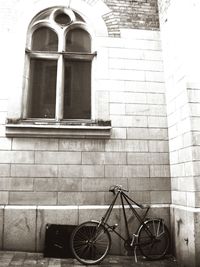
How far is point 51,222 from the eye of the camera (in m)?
5.33

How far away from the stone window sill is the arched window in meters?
0.31

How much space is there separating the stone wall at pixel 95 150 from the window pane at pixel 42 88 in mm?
373

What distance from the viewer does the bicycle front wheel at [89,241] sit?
485 centimetres

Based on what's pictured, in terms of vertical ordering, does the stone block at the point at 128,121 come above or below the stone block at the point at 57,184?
above

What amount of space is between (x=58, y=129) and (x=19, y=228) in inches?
85.6

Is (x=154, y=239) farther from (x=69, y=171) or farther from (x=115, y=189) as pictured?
(x=69, y=171)

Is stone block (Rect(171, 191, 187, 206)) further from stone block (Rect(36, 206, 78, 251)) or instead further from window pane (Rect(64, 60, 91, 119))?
window pane (Rect(64, 60, 91, 119))

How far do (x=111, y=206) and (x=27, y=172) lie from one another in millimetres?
1915

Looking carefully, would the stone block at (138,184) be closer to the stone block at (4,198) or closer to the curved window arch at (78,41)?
the stone block at (4,198)

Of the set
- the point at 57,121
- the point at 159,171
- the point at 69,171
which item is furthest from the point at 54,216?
the point at 159,171

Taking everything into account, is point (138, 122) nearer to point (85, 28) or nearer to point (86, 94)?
point (86, 94)

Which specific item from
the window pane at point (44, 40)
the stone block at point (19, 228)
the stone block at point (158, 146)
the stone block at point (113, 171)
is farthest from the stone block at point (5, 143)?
the stone block at point (158, 146)

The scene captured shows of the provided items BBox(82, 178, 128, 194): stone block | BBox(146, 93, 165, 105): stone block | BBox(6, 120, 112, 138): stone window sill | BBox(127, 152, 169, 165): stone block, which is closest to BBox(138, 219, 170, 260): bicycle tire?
BBox(82, 178, 128, 194): stone block

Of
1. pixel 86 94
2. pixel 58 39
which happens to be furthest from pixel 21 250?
pixel 58 39
